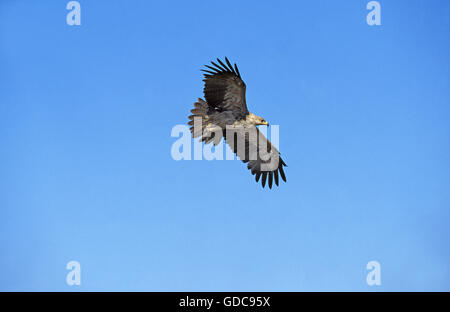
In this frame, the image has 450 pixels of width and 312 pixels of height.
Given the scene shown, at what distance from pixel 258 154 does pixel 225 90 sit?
3.61 meters

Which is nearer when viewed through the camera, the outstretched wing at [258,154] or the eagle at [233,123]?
the eagle at [233,123]

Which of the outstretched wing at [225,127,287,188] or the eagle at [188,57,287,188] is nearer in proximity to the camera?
the eagle at [188,57,287,188]

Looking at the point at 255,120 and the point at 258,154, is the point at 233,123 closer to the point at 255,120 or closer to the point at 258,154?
the point at 255,120

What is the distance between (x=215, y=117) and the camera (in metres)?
14.0

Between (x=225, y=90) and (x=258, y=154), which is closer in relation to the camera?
(x=225, y=90)

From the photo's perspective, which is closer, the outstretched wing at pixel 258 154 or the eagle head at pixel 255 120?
the eagle head at pixel 255 120

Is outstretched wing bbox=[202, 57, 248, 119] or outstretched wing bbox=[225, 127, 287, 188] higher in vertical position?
outstretched wing bbox=[202, 57, 248, 119]

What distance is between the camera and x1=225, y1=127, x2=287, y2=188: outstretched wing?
14961mm

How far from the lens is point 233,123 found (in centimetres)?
1408

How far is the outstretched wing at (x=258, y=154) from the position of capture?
49.1 feet

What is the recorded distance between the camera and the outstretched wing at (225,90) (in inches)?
505

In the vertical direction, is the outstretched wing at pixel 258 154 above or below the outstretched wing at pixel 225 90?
below

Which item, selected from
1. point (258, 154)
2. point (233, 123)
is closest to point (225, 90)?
point (233, 123)
